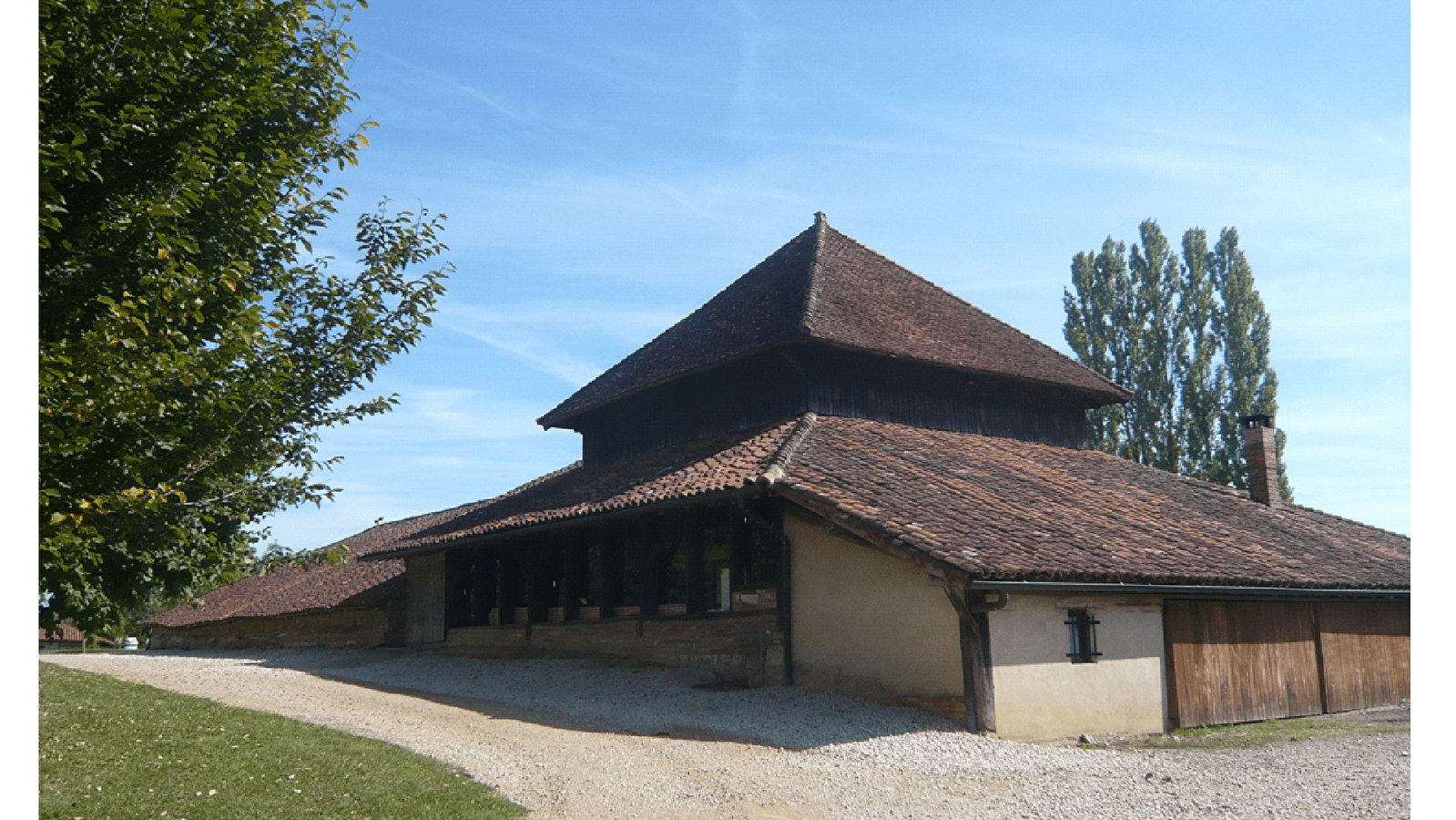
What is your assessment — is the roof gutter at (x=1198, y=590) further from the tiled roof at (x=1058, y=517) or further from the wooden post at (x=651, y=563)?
the wooden post at (x=651, y=563)

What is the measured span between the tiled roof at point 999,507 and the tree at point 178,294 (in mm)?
6400

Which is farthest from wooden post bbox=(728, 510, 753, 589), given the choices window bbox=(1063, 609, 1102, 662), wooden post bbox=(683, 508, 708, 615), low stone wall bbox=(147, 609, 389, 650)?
low stone wall bbox=(147, 609, 389, 650)

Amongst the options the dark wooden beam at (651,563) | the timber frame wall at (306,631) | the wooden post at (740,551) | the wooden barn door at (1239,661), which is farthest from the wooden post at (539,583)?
the wooden barn door at (1239,661)

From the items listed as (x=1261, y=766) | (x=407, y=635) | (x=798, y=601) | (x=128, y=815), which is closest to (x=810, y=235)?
(x=798, y=601)

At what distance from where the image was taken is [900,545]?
1265cm

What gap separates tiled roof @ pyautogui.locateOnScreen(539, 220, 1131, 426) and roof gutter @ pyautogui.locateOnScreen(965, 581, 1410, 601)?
696 centimetres

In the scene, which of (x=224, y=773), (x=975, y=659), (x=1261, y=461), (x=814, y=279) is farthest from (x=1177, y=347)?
(x=224, y=773)

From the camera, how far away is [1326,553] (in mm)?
19500

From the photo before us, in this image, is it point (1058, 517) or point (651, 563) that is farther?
point (651, 563)

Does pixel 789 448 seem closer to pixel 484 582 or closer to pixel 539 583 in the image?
pixel 539 583

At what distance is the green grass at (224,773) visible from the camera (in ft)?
27.7

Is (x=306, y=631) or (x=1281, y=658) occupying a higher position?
(x=1281, y=658)

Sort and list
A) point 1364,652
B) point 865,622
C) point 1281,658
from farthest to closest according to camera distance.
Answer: point 1364,652 → point 1281,658 → point 865,622

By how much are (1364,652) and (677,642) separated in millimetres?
12907
